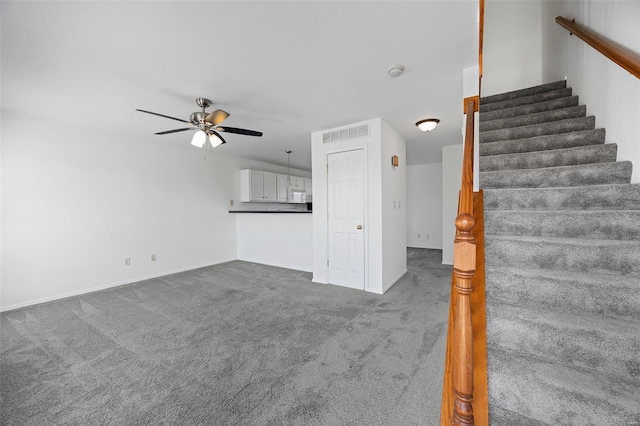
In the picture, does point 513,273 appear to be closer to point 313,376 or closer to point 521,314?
point 521,314

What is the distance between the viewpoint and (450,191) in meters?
4.79

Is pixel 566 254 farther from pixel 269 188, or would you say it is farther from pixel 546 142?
pixel 269 188

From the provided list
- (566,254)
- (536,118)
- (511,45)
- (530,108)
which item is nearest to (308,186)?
(511,45)

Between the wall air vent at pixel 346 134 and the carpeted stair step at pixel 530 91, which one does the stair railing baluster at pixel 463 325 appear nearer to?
the wall air vent at pixel 346 134

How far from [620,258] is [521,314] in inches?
26.0

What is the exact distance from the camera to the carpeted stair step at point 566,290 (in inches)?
46.1

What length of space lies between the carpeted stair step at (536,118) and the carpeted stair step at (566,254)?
1.70 m

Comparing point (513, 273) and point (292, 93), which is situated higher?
point (292, 93)

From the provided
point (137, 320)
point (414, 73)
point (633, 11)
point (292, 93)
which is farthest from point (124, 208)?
point (633, 11)

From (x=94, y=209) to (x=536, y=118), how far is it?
5917mm

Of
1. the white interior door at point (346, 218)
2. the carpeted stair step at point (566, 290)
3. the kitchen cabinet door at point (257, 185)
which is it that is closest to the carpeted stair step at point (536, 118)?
the white interior door at point (346, 218)

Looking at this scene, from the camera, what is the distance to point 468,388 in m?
0.79

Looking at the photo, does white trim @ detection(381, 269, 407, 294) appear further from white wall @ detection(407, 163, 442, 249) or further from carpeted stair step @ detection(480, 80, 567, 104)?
carpeted stair step @ detection(480, 80, 567, 104)

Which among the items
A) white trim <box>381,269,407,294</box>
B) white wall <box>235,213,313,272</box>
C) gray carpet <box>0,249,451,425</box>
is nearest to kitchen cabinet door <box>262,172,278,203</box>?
white wall <box>235,213,313,272</box>
